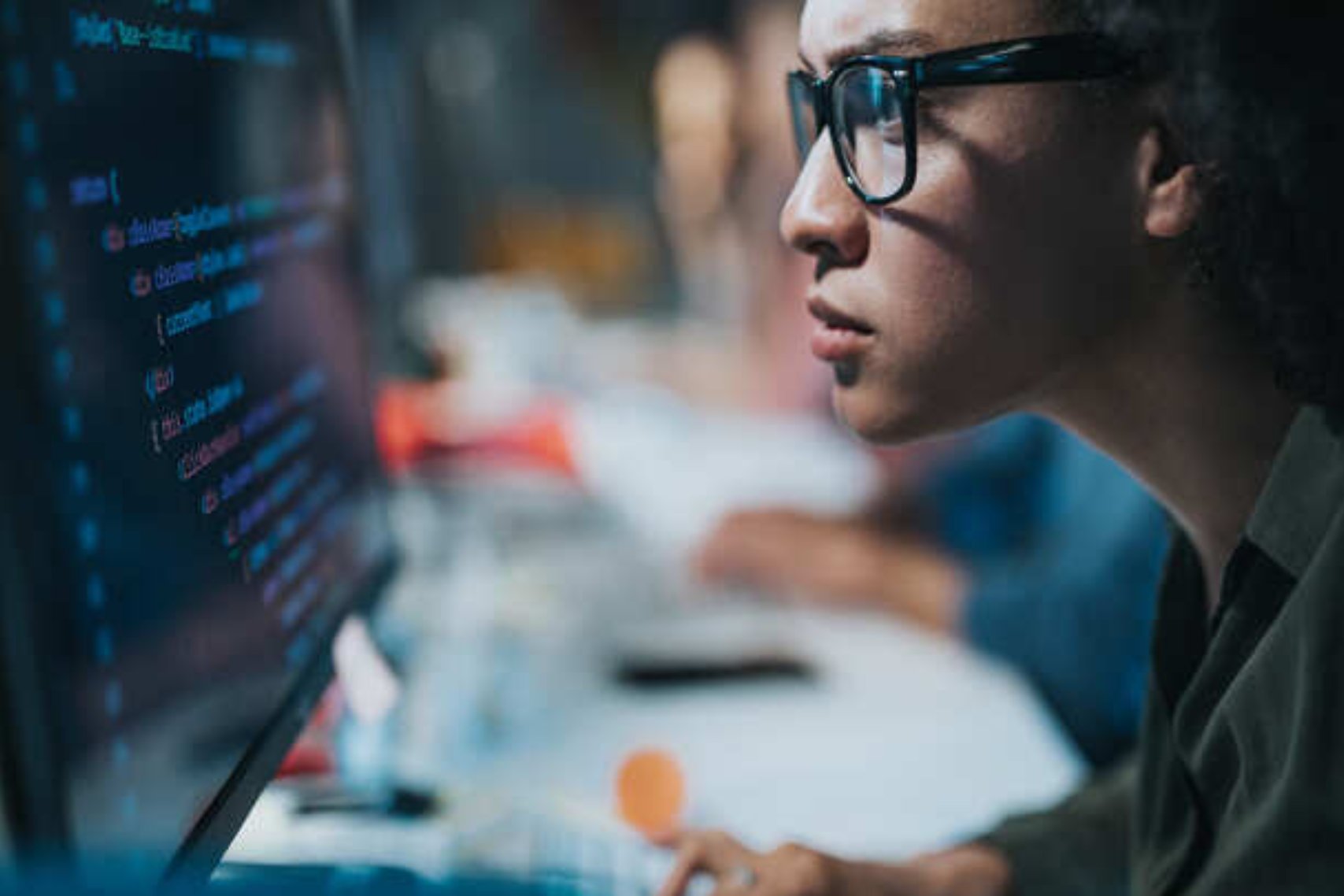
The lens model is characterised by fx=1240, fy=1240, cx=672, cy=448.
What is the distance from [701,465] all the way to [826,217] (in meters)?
1.71

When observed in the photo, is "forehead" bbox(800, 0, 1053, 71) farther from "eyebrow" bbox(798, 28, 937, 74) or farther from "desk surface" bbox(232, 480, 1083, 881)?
"desk surface" bbox(232, 480, 1083, 881)

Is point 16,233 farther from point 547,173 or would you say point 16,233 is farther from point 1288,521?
point 547,173

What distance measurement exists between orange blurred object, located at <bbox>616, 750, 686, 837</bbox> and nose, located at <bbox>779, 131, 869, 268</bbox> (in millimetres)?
456

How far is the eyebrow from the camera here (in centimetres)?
67

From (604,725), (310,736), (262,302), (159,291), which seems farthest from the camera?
(604,725)

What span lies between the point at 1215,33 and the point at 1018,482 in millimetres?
1511

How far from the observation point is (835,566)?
1648mm

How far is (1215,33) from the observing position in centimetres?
61

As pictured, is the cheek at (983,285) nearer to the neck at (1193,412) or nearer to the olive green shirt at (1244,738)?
the neck at (1193,412)

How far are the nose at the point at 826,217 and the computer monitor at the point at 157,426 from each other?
0.32 meters

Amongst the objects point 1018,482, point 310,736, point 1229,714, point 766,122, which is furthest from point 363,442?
point 766,122

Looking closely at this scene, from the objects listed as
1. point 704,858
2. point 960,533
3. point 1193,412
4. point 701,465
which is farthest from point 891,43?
point 701,465

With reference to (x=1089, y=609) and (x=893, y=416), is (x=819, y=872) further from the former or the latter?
(x=1089, y=609)

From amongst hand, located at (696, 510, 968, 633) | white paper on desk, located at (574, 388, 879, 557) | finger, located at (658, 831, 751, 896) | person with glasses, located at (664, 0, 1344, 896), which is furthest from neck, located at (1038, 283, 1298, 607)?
white paper on desk, located at (574, 388, 879, 557)
